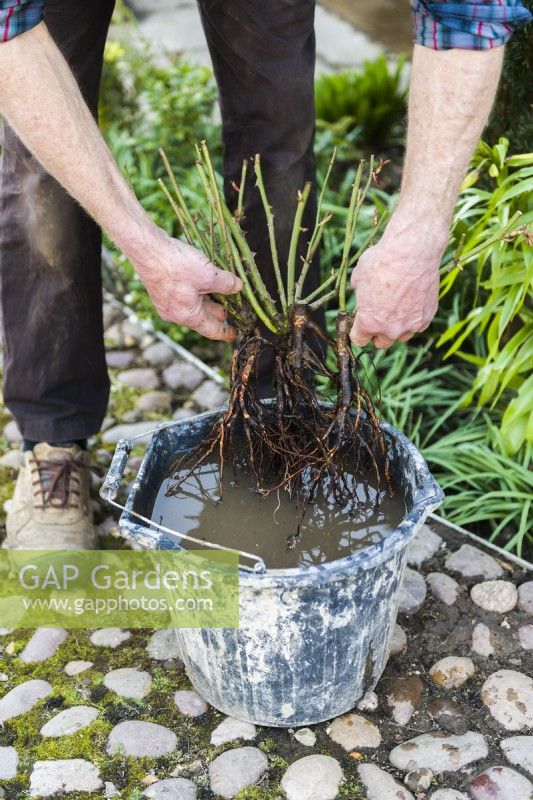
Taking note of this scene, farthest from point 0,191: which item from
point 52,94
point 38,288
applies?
point 52,94

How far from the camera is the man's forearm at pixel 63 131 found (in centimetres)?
151

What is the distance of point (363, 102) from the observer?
379cm

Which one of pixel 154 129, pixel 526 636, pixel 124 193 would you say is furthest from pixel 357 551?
pixel 154 129

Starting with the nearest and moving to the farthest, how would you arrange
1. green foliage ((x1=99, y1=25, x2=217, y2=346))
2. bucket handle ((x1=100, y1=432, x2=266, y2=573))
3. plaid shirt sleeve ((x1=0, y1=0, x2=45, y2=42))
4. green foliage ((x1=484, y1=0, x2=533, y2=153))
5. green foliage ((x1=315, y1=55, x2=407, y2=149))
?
plaid shirt sleeve ((x1=0, y1=0, x2=45, y2=42)) → bucket handle ((x1=100, y1=432, x2=266, y2=573)) → green foliage ((x1=484, y1=0, x2=533, y2=153)) → green foliage ((x1=99, y1=25, x2=217, y2=346)) → green foliage ((x1=315, y1=55, x2=407, y2=149))

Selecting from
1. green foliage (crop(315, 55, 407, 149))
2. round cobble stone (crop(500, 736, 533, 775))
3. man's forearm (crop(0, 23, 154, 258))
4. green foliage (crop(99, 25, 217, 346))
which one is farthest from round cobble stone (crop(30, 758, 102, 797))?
green foliage (crop(315, 55, 407, 149))

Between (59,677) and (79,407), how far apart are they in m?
0.70

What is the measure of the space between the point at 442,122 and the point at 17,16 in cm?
72

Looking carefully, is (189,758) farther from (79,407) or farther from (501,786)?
Answer: (79,407)

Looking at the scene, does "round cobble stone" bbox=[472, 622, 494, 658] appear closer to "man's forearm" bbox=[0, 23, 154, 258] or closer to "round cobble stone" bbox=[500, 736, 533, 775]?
"round cobble stone" bbox=[500, 736, 533, 775]

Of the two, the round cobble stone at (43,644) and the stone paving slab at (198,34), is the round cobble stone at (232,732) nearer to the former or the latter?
the round cobble stone at (43,644)

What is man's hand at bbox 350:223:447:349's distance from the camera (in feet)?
5.32

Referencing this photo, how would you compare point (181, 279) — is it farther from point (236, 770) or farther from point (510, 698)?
point (510, 698)

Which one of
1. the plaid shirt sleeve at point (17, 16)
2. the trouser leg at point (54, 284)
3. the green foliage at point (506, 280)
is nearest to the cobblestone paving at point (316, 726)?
the green foliage at point (506, 280)

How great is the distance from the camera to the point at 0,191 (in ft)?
7.28
